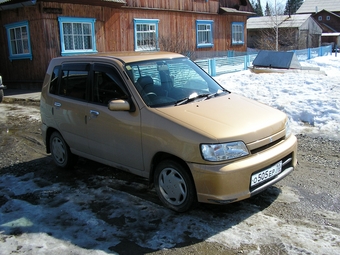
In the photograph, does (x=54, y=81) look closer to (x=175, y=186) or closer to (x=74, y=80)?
(x=74, y=80)

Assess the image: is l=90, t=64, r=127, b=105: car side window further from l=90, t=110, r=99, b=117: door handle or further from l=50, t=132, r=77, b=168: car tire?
l=50, t=132, r=77, b=168: car tire

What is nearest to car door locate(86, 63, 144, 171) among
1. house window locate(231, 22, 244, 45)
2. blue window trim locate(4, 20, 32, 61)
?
blue window trim locate(4, 20, 32, 61)

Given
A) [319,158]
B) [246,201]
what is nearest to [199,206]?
[246,201]

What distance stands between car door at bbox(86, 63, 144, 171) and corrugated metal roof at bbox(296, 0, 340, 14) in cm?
7040

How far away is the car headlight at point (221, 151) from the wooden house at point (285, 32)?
35.1 metres

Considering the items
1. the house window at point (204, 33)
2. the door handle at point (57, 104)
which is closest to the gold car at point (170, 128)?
the door handle at point (57, 104)

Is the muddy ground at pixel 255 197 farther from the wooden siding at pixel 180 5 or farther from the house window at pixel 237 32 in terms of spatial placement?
the house window at pixel 237 32

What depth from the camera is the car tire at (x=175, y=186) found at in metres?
3.85

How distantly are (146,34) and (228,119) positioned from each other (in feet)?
51.8

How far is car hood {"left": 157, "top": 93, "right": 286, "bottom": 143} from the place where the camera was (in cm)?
371

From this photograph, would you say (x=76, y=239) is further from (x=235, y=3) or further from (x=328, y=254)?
(x=235, y=3)

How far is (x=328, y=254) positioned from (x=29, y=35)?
48.3ft

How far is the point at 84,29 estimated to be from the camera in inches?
616

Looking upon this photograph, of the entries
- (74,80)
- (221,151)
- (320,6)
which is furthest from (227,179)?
(320,6)
